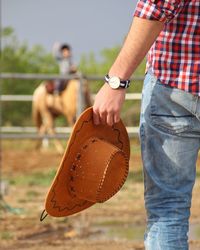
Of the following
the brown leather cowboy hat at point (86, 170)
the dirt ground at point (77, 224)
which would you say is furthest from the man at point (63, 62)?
the brown leather cowboy hat at point (86, 170)

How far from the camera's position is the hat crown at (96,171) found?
312cm

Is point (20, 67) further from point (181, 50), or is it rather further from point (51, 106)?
point (181, 50)

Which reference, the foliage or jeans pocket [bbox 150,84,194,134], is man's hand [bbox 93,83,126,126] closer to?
jeans pocket [bbox 150,84,194,134]

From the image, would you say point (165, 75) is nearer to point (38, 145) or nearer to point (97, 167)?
point (97, 167)

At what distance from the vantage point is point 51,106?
1639 cm

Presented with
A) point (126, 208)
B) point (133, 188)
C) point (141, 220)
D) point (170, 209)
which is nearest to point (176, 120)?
point (170, 209)

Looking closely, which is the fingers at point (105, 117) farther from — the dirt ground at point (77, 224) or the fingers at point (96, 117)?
the dirt ground at point (77, 224)

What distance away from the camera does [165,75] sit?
3055 mm

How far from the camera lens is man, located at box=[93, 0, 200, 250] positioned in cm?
→ 295

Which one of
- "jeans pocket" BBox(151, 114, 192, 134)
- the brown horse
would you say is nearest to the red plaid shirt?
"jeans pocket" BBox(151, 114, 192, 134)

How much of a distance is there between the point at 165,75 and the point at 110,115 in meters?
0.23

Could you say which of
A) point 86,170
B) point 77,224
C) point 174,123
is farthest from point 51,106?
point 174,123

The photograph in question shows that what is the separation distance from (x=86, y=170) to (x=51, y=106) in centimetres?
1329

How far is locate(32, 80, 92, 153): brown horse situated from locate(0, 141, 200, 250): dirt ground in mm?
5215
